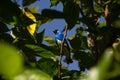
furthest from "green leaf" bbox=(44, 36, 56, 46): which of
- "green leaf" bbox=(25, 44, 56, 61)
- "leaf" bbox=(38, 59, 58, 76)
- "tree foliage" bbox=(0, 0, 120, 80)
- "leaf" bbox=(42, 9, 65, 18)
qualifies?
"leaf" bbox=(42, 9, 65, 18)

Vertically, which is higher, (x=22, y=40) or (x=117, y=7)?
(x=117, y=7)

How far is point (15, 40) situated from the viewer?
1.39m

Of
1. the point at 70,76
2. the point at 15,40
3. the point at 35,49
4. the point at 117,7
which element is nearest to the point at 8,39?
the point at 15,40

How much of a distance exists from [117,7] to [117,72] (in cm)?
129

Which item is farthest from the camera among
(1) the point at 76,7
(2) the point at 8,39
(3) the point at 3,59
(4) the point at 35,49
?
(2) the point at 8,39

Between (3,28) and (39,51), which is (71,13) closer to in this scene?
(39,51)

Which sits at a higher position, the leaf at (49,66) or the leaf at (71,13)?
the leaf at (71,13)

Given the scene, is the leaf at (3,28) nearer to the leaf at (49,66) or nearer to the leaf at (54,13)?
the leaf at (49,66)

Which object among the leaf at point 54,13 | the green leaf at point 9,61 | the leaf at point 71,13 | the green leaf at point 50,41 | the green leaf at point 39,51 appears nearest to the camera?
the green leaf at point 9,61

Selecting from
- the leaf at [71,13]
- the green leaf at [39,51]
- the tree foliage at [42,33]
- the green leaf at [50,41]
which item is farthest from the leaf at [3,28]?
the green leaf at [50,41]

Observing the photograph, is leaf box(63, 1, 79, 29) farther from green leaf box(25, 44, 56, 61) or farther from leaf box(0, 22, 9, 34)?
leaf box(0, 22, 9, 34)

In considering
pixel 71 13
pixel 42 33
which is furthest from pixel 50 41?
pixel 71 13

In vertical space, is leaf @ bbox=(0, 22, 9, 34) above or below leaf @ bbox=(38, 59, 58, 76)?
above

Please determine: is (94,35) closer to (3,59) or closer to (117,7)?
(117,7)
